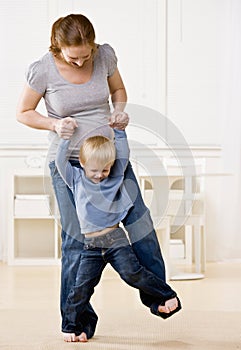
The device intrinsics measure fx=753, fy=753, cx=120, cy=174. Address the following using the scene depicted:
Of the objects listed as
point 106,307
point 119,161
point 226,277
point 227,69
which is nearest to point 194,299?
point 106,307

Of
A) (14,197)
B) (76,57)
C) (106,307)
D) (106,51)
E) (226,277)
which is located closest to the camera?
(76,57)

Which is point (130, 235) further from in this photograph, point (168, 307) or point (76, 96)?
point (76, 96)

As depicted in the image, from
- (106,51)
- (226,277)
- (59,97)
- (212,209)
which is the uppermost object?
(106,51)

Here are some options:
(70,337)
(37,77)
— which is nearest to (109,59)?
(37,77)

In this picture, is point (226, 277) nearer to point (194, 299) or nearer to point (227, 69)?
point (194, 299)

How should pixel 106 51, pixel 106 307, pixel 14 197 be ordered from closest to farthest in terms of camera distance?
pixel 106 51, pixel 106 307, pixel 14 197

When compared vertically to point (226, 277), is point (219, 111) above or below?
above

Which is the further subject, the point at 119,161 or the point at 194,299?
the point at 194,299

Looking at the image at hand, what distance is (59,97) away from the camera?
2510 millimetres

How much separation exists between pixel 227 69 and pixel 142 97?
0.62 m

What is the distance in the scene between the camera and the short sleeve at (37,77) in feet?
8.18

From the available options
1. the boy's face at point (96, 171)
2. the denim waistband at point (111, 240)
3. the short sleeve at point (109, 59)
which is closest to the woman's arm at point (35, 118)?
the boy's face at point (96, 171)

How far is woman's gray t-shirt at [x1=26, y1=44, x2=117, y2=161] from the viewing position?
2.50 metres

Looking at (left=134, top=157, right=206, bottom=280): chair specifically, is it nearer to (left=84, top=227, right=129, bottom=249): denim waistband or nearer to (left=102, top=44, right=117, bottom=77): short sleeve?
(left=84, top=227, right=129, bottom=249): denim waistband
